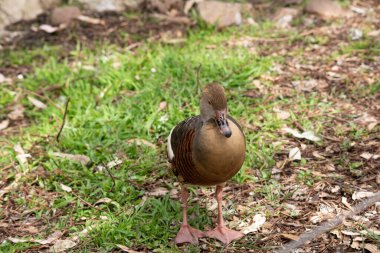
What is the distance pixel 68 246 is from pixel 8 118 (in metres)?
2.03

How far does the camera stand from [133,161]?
14.3ft

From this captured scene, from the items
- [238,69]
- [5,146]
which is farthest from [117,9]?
[5,146]

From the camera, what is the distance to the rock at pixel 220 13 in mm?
6456

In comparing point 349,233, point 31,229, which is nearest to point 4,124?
point 31,229

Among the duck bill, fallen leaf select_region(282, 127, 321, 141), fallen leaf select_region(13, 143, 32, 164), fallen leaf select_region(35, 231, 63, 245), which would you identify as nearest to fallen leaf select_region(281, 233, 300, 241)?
the duck bill

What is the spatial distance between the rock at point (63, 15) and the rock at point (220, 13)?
1.51 metres

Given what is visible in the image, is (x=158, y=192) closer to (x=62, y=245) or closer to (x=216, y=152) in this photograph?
(x=62, y=245)

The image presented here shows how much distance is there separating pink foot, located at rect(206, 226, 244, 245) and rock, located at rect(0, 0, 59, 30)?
426 cm

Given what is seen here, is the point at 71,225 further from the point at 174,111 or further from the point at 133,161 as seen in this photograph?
the point at 174,111

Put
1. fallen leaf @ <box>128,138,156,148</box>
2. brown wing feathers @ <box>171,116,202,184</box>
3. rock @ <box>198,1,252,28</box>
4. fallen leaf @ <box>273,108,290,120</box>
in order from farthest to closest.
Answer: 1. rock @ <box>198,1,252,28</box>
2. fallen leaf @ <box>273,108,290,120</box>
3. fallen leaf @ <box>128,138,156,148</box>
4. brown wing feathers @ <box>171,116,202,184</box>

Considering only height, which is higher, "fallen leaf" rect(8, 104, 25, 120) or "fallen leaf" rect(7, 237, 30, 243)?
"fallen leaf" rect(8, 104, 25, 120)

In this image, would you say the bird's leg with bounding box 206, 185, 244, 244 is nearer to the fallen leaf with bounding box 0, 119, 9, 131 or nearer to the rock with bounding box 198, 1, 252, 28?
the fallen leaf with bounding box 0, 119, 9, 131

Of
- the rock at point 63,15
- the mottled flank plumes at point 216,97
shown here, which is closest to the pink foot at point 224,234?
the mottled flank plumes at point 216,97

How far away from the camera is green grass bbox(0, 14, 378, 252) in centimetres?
381
